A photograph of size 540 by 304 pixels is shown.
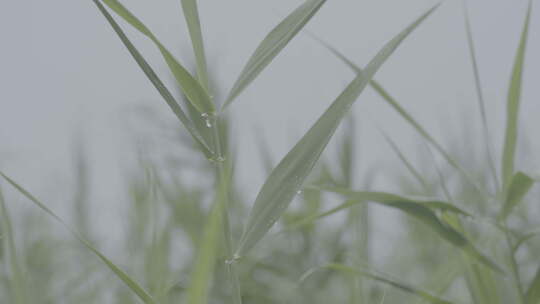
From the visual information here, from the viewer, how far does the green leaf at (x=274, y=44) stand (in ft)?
1.04

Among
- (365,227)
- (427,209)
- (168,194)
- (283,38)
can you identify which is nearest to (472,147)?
(168,194)

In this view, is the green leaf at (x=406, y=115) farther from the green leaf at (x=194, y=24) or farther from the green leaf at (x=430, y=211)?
the green leaf at (x=194, y=24)

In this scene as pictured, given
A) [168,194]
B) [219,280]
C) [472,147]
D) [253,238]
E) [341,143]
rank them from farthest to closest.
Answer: [472,147] < [219,280] < [168,194] < [341,143] < [253,238]

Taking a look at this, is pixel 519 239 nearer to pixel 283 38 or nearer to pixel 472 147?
pixel 283 38

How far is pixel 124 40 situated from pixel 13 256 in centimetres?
11

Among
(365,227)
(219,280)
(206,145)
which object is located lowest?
(219,280)

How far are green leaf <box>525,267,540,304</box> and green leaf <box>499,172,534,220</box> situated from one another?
0.04 meters

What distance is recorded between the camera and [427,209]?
43 cm

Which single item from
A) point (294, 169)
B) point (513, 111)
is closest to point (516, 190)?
point (513, 111)

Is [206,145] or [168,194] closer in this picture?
[206,145]

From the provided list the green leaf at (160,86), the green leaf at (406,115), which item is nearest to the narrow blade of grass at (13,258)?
the green leaf at (160,86)

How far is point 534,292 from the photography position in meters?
0.43

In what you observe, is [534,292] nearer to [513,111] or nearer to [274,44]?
[513,111]

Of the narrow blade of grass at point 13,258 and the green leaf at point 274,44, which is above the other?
the green leaf at point 274,44
